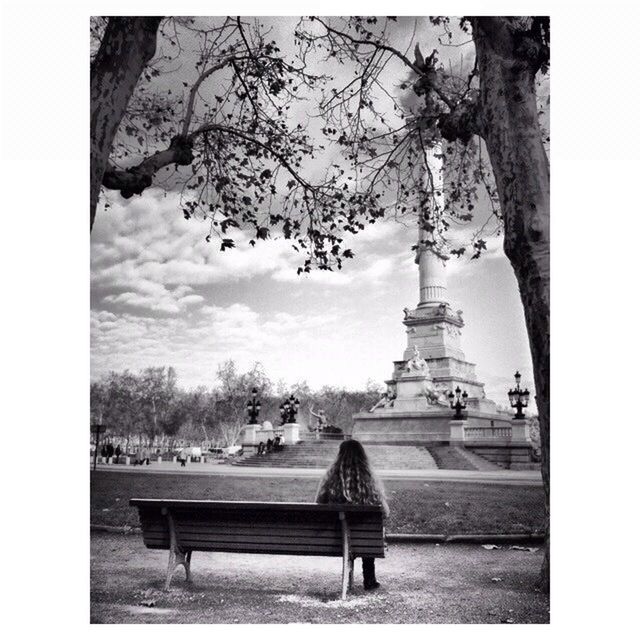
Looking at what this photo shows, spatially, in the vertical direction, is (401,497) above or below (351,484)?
below

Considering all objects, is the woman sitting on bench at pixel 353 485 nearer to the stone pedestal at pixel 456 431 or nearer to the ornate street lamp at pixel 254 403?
the ornate street lamp at pixel 254 403

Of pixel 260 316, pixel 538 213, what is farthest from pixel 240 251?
pixel 538 213

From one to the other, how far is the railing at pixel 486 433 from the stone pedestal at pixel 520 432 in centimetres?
7

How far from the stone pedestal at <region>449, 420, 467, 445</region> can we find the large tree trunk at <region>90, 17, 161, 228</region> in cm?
688

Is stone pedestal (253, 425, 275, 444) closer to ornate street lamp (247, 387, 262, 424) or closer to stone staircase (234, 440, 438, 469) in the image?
stone staircase (234, 440, 438, 469)

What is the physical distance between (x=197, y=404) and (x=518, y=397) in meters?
3.39

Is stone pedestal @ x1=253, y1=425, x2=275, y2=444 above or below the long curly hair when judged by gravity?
above

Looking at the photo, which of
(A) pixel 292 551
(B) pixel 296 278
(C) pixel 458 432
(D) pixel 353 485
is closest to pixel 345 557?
(A) pixel 292 551

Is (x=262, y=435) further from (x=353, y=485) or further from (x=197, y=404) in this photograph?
(x=353, y=485)

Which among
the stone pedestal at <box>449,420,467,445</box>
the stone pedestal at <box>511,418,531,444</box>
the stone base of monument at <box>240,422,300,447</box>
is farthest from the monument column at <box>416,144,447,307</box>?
the stone pedestal at <box>449,420,467,445</box>

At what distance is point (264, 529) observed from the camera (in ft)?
16.6

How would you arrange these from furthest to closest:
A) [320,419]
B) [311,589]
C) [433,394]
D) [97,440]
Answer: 1. [433,394]
2. [320,419]
3. [97,440]
4. [311,589]

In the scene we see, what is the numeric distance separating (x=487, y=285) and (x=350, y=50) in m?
2.71

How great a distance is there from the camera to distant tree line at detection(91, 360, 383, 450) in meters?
6.35
